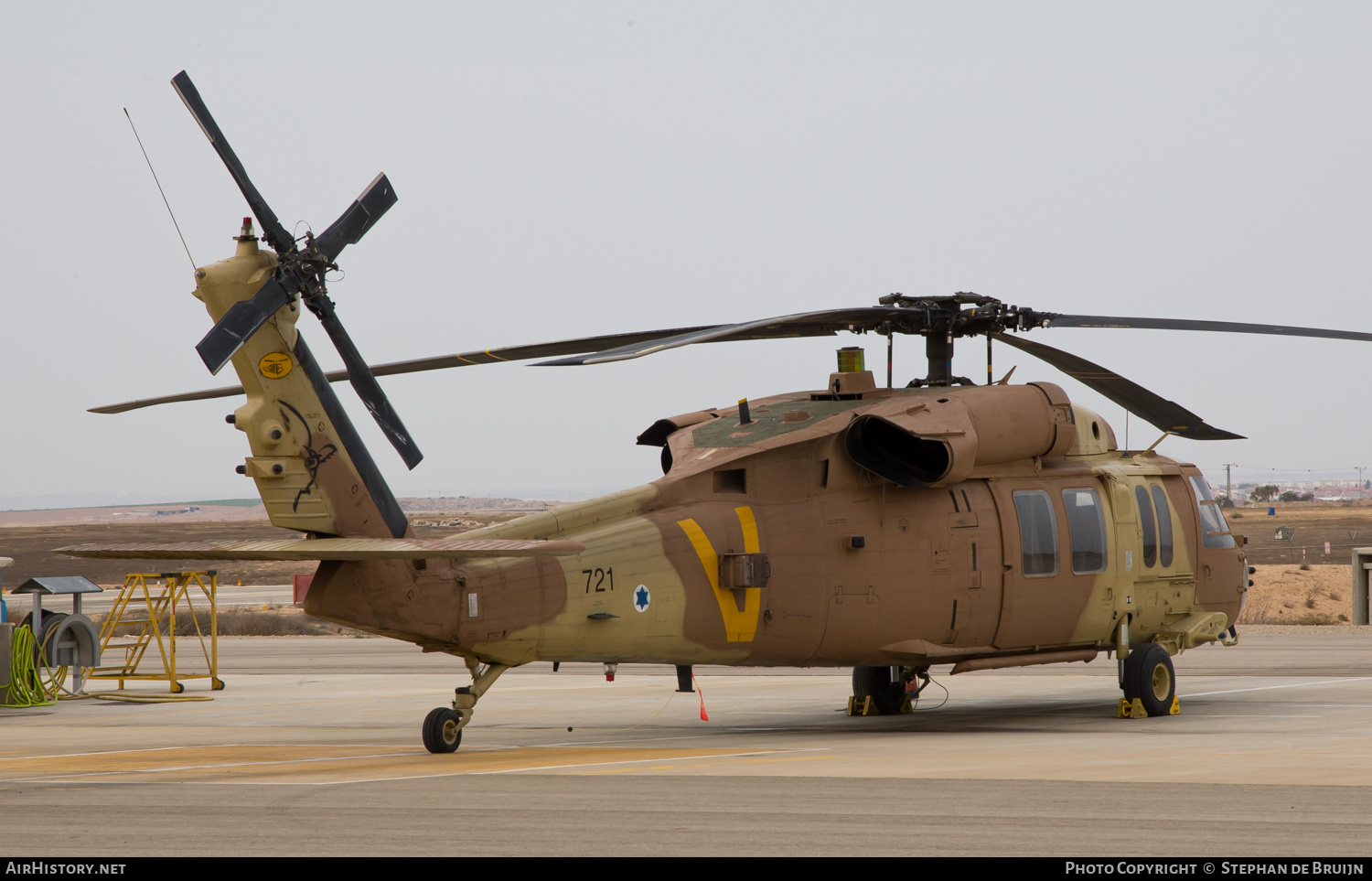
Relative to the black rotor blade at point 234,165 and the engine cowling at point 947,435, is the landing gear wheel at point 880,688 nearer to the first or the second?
the engine cowling at point 947,435

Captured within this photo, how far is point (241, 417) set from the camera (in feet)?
43.8

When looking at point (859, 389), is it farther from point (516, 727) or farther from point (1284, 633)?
A: point (1284, 633)

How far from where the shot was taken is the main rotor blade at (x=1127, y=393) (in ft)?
56.9

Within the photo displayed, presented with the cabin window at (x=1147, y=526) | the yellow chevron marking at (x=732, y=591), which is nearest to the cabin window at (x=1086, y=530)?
the cabin window at (x=1147, y=526)

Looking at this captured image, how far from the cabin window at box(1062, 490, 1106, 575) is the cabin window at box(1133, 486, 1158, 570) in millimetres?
926

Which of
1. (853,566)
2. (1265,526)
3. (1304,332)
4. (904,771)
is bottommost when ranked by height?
(1265,526)

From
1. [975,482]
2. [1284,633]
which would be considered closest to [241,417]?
[975,482]

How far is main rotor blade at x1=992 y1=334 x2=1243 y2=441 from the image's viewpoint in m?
17.3

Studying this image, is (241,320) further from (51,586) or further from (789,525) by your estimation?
(51,586)

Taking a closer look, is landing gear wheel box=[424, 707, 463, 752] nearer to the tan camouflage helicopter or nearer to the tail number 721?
the tan camouflage helicopter

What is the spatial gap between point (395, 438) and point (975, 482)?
24.0 ft

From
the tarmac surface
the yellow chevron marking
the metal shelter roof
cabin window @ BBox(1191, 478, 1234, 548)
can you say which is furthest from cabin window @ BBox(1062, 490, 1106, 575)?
the metal shelter roof

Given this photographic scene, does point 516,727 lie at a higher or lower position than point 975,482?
lower
